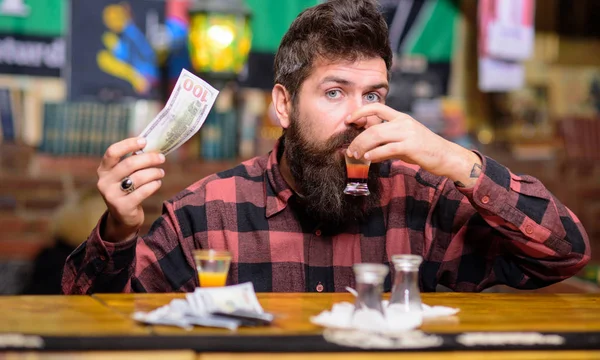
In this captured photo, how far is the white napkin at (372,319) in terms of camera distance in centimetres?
134

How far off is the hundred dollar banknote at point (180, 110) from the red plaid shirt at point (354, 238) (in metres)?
0.30

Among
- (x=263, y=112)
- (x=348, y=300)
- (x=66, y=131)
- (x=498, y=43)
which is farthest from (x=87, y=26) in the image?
(x=348, y=300)

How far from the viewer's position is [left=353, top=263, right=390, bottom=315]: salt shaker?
4.40 feet

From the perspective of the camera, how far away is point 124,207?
168cm

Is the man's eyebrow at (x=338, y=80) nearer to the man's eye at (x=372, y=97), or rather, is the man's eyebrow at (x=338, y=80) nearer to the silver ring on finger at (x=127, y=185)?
the man's eye at (x=372, y=97)

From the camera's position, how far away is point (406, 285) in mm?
1457

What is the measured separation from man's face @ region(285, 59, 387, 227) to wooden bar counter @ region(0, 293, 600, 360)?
338mm

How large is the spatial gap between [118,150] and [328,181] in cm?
52

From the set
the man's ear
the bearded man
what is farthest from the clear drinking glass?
the man's ear

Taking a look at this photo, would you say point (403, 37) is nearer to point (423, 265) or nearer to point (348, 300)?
point (423, 265)

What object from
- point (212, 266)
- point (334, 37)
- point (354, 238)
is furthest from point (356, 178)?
point (212, 266)

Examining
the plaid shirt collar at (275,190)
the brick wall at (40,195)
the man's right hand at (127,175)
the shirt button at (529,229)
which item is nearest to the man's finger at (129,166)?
the man's right hand at (127,175)

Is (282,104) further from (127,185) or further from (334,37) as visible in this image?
(127,185)

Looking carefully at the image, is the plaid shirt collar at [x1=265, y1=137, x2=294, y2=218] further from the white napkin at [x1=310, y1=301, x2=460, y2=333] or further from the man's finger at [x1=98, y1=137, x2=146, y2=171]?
the white napkin at [x1=310, y1=301, x2=460, y2=333]
